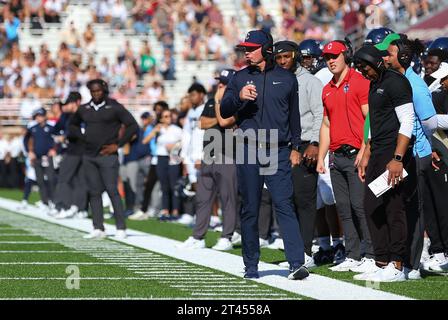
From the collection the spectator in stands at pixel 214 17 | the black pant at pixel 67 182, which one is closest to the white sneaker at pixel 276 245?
the black pant at pixel 67 182

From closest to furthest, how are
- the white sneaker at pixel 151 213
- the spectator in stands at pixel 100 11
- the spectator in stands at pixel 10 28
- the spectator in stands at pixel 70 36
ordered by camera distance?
the white sneaker at pixel 151 213 < the spectator in stands at pixel 10 28 < the spectator in stands at pixel 70 36 < the spectator in stands at pixel 100 11

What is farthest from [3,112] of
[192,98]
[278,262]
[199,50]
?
[278,262]

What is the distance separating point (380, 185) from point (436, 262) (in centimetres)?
169

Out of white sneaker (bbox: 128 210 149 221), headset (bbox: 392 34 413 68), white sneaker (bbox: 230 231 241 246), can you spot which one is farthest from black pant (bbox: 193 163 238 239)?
white sneaker (bbox: 128 210 149 221)

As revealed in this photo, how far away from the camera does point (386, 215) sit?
10.4m

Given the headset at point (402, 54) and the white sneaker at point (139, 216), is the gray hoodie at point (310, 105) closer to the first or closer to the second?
the headset at point (402, 54)

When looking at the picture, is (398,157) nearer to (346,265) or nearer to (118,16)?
(346,265)

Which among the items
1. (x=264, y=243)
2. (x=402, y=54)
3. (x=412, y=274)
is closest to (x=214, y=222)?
(x=264, y=243)

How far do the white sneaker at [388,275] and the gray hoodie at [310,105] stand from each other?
200 centimetres

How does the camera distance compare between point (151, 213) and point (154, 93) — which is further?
point (154, 93)

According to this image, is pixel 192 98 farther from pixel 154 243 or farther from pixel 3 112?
pixel 3 112

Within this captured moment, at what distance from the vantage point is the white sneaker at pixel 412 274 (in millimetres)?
10562

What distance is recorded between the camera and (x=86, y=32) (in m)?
33.6

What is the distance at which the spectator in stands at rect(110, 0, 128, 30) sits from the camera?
34.7 m
